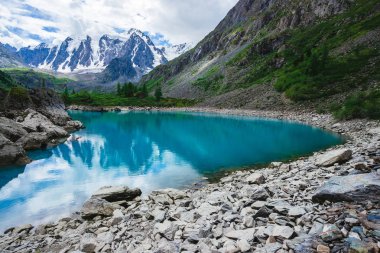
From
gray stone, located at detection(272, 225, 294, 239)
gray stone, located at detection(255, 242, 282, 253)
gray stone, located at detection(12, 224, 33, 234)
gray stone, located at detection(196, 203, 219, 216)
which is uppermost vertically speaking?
gray stone, located at detection(272, 225, 294, 239)

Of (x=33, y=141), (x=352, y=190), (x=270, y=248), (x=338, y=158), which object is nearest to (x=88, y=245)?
(x=270, y=248)

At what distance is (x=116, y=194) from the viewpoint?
22000 mm

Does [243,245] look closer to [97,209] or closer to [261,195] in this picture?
[261,195]

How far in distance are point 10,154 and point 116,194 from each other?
22.1 m

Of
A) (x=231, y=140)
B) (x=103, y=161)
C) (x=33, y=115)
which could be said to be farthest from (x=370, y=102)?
(x=33, y=115)

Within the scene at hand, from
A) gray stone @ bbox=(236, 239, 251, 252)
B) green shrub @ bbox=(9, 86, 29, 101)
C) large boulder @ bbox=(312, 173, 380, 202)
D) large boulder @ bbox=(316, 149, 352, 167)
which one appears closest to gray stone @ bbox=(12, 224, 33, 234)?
gray stone @ bbox=(236, 239, 251, 252)

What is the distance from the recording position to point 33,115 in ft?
199

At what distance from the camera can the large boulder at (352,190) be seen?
11.2 metres

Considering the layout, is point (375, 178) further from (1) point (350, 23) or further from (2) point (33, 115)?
(1) point (350, 23)

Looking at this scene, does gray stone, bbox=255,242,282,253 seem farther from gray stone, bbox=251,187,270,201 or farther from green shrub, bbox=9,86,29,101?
green shrub, bbox=9,86,29,101

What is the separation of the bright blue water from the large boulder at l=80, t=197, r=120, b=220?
3.50m

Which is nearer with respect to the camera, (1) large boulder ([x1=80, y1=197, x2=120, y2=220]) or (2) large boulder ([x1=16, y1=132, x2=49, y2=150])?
(1) large boulder ([x1=80, y1=197, x2=120, y2=220])

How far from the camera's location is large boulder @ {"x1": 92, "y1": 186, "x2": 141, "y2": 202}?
21.6m

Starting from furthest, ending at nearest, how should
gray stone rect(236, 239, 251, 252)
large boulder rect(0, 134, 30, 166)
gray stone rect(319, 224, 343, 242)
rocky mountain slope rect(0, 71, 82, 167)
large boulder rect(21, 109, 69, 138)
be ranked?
large boulder rect(21, 109, 69, 138) → rocky mountain slope rect(0, 71, 82, 167) → large boulder rect(0, 134, 30, 166) → gray stone rect(236, 239, 251, 252) → gray stone rect(319, 224, 343, 242)
